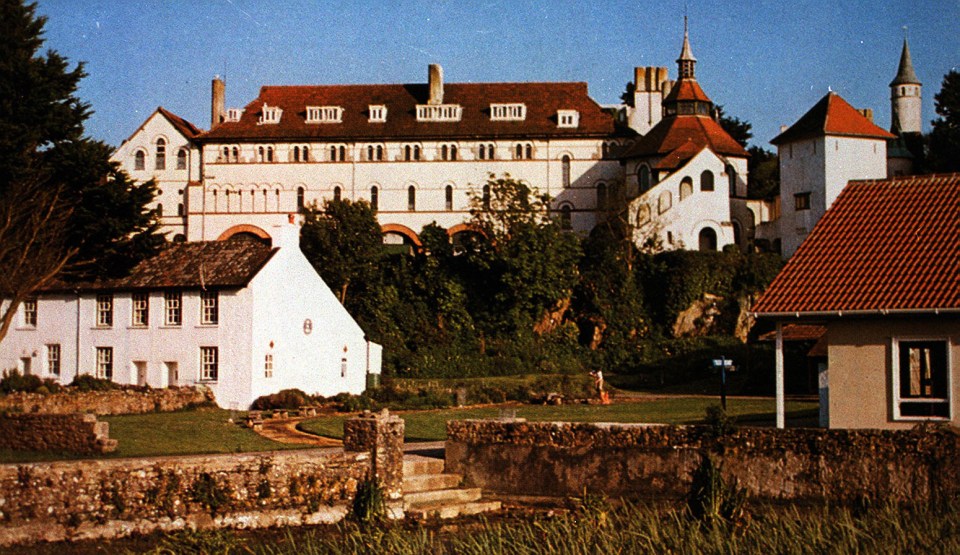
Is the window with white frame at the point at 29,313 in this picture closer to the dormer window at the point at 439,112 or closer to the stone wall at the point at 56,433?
the stone wall at the point at 56,433

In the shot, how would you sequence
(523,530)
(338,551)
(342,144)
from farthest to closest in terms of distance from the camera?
(342,144) < (523,530) < (338,551)

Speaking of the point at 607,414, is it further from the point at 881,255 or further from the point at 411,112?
the point at 411,112

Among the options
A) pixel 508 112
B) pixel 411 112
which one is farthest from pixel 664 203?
pixel 411 112

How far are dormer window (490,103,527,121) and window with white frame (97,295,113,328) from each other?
49946 mm

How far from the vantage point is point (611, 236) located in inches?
2813

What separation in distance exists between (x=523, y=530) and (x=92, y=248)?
33768 millimetres

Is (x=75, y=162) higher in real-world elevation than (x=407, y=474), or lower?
higher

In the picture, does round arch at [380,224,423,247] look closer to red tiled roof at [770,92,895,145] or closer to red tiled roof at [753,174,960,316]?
red tiled roof at [770,92,895,145]

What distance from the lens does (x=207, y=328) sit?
156 feet

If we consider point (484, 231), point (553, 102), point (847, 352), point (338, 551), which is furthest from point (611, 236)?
point (338, 551)

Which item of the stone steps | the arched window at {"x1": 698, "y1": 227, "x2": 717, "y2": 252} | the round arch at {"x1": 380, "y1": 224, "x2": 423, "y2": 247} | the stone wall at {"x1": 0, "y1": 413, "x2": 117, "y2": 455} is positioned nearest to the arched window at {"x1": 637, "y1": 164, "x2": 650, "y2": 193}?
the arched window at {"x1": 698, "y1": 227, "x2": 717, "y2": 252}

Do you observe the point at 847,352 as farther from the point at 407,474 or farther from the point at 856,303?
the point at 407,474

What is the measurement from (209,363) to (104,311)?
5.66 meters

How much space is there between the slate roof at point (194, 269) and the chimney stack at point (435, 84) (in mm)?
47857
